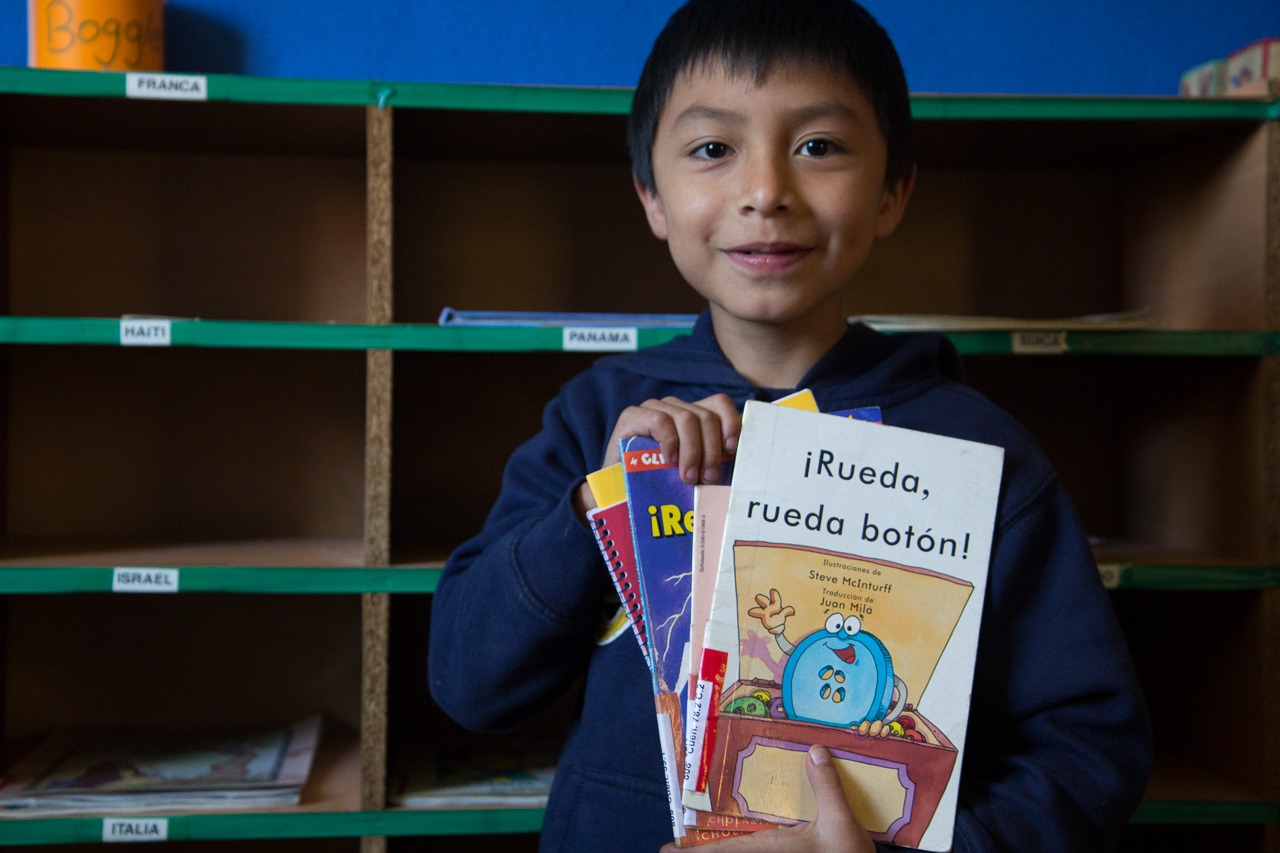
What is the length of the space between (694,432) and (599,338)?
60 centimetres

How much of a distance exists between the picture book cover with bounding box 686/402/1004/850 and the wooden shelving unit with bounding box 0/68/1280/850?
36.5 inches

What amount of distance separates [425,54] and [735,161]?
1.16 m

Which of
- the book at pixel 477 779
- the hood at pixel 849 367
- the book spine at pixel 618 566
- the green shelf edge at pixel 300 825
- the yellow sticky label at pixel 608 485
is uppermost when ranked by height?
the hood at pixel 849 367

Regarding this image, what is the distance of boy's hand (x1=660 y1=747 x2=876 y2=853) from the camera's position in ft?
2.21

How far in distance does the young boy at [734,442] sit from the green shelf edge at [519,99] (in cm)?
39

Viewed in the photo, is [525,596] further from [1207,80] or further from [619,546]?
[1207,80]

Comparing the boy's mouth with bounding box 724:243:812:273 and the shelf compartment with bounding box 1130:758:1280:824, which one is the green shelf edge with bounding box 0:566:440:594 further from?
the shelf compartment with bounding box 1130:758:1280:824

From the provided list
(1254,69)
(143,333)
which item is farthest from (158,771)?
(1254,69)

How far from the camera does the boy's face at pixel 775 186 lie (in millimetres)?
820

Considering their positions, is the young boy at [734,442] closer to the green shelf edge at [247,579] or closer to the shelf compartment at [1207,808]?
the green shelf edge at [247,579]

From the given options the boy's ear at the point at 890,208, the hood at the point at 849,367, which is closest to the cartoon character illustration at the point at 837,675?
the hood at the point at 849,367

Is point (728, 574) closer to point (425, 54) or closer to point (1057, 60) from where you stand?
point (425, 54)

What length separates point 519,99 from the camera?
1.34 meters

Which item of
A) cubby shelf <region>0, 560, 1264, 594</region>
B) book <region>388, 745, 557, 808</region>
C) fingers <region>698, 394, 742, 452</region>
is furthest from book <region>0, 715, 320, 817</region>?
fingers <region>698, 394, 742, 452</region>
